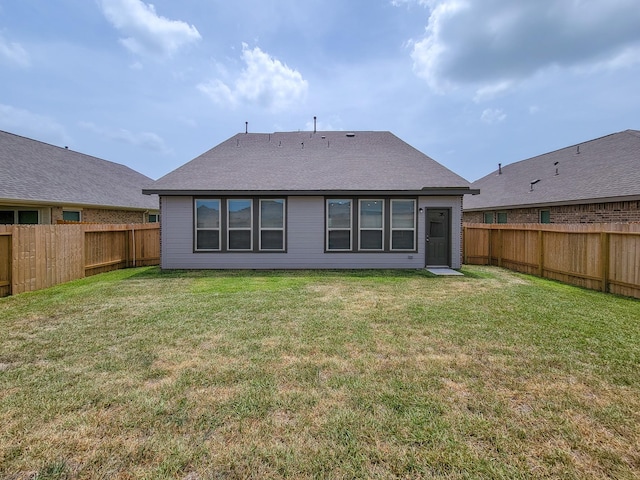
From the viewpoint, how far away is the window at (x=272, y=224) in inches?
445

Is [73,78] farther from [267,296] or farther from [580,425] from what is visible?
[580,425]

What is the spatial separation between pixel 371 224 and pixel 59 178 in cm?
1608

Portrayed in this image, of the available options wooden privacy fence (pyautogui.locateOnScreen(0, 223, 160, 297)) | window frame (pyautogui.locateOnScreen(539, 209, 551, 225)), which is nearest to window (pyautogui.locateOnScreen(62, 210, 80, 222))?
wooden privacy fence (pyautogui.locateOnScreen(0, 223, 160, 297))

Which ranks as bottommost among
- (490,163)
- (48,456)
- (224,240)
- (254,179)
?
(48,456)

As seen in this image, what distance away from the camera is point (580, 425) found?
2.59 m

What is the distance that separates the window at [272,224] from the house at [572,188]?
11.8m

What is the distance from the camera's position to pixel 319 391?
3.12 m

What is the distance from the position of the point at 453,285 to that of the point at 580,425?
6118 mm

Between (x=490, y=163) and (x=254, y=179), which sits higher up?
(x=490, y=163)

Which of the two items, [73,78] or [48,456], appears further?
[73,78]

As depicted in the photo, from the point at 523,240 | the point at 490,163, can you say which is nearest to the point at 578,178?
the point at 523,240

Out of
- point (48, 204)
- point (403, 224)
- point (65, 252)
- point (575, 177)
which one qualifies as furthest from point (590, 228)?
point (48, 204)

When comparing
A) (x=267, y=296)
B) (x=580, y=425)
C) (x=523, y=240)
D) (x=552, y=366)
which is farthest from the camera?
(x=523, y=240)

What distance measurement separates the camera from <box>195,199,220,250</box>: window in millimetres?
11250
